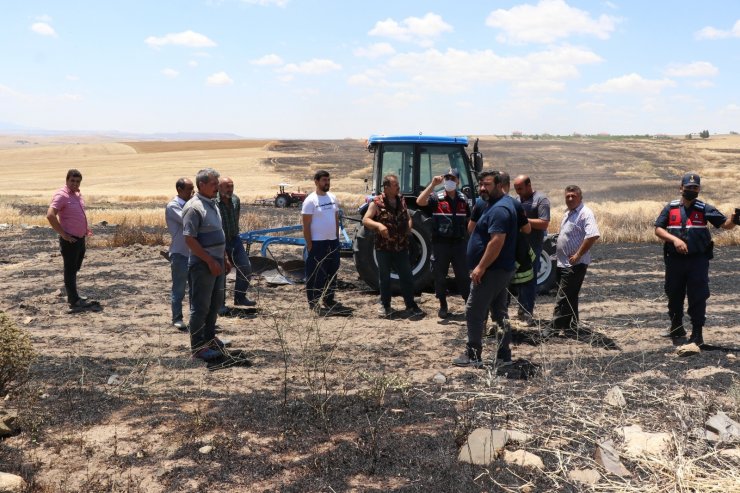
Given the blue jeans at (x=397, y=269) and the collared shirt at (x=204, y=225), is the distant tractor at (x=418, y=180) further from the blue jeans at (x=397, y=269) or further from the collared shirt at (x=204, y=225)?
the collared shirt at (x=204, y=225)

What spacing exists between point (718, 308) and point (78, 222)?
750cm

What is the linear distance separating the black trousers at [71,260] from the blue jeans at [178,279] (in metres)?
1.46

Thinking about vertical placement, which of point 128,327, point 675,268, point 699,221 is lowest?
point 128,327

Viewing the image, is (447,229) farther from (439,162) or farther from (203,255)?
(203,255)

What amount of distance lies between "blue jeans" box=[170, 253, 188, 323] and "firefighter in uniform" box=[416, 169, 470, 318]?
255 cm

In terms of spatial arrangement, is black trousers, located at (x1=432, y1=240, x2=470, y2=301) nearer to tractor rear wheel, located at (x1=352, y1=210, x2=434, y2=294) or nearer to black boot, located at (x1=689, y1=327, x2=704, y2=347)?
tractor rear wheel, located at (x1=352, y1=210, x2=434, y2=294)

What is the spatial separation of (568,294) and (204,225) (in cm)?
355

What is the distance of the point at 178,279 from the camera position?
6.96 metres

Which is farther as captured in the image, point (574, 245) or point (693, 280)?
point (574, 245)

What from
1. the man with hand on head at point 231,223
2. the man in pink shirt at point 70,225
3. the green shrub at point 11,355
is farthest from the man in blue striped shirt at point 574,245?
the man in pink shirt at point 70,225

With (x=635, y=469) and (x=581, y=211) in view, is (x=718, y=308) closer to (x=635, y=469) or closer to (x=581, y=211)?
(x=581, y=211)

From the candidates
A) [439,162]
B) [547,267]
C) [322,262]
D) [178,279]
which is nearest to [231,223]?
[178,279]

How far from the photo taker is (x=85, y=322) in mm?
7324

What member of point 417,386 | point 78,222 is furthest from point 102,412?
point 78,222
